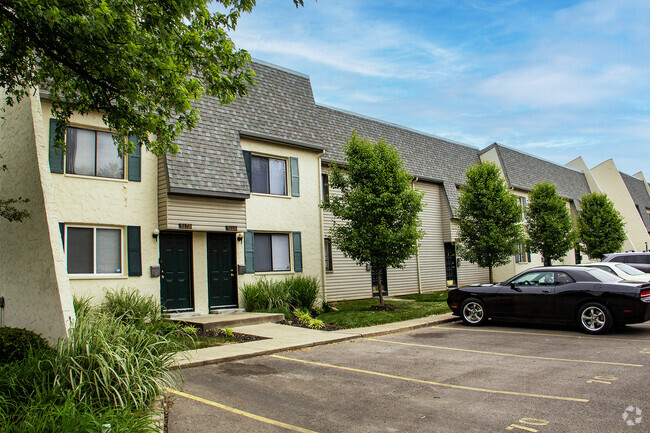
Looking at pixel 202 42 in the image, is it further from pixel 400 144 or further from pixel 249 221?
pixel 400 144

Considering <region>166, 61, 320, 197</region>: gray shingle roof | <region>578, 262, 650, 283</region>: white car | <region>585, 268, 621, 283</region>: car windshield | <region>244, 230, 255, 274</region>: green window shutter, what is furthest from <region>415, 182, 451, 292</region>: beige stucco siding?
<region>585, 268, 621, 283</region>: car windshield

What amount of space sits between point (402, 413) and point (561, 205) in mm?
23232

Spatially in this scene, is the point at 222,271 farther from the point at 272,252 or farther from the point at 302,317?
the point at 302,317

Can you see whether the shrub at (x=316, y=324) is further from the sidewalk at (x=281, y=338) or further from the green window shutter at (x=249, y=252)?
the green window shutter at (x=249, y=252)

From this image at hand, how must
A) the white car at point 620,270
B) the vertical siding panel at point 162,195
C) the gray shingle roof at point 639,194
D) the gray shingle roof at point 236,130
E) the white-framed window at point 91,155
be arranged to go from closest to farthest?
the white-framed window at point 91,155 → the white car at point 620,270 → the vertical siding panel at point 162,195 → the gray shingle roof at point 236,130 → the gray shingle roof at point 639,194

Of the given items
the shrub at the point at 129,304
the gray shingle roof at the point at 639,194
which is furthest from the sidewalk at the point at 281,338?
the gray shingle roof at the point at 639,194

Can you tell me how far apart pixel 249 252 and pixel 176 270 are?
2394mm

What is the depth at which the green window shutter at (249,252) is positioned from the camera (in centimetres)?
1559

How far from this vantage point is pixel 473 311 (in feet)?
42.3

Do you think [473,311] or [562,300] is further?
[473,311]

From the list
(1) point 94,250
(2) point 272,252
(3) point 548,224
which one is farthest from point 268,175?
(3) point 548,224

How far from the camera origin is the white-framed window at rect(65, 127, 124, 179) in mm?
12703

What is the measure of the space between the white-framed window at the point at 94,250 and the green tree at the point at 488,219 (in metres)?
14.0

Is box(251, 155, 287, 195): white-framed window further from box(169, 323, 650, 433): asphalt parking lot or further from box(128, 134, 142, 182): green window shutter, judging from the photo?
box(169, 323, 650, 433): asphalt parking lot
